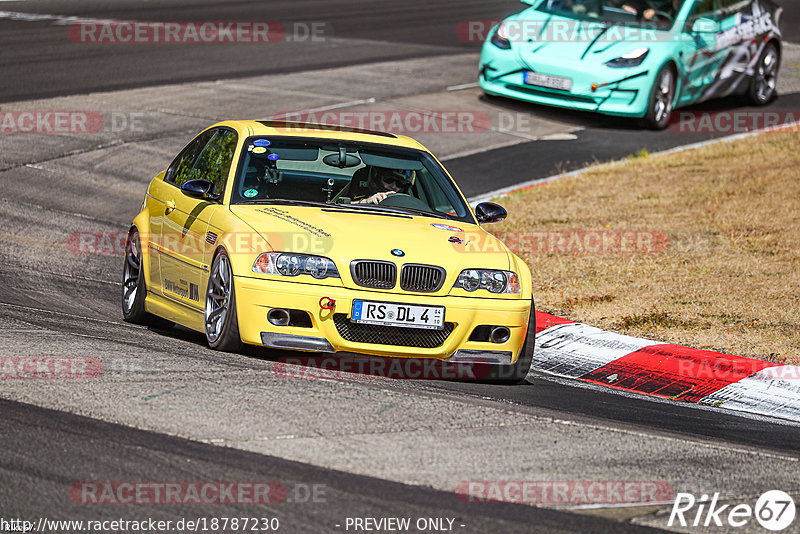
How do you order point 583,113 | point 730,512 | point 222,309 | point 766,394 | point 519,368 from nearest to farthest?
point 730,512
point 222,309
point 519,368
point 766,394
point 583,113

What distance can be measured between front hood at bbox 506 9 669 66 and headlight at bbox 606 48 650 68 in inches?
2.4

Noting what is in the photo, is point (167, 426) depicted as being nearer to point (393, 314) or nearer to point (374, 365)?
point (393, 314)

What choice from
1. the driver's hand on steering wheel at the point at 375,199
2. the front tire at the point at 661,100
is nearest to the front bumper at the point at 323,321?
the driver's hand on steering wheel at the point at 375,199

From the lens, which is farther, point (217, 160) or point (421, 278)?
point (217, 160)

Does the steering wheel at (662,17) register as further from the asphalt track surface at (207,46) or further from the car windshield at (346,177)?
the car windshield at (346,177)

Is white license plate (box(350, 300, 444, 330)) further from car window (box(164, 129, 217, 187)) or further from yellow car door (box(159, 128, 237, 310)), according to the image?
car window (box(164, 129, 217, 187))

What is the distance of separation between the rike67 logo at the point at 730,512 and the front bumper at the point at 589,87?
40.7ft

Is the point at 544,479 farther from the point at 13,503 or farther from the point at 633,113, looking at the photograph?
the point at 633,113

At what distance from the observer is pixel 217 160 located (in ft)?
29.3

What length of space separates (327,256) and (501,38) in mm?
11389

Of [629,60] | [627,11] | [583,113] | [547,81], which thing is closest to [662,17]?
[627,11]

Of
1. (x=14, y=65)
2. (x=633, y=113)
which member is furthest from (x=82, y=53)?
(x=633, y=113)

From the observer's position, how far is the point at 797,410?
26.1ft

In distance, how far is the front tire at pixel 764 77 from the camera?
20281 mm
